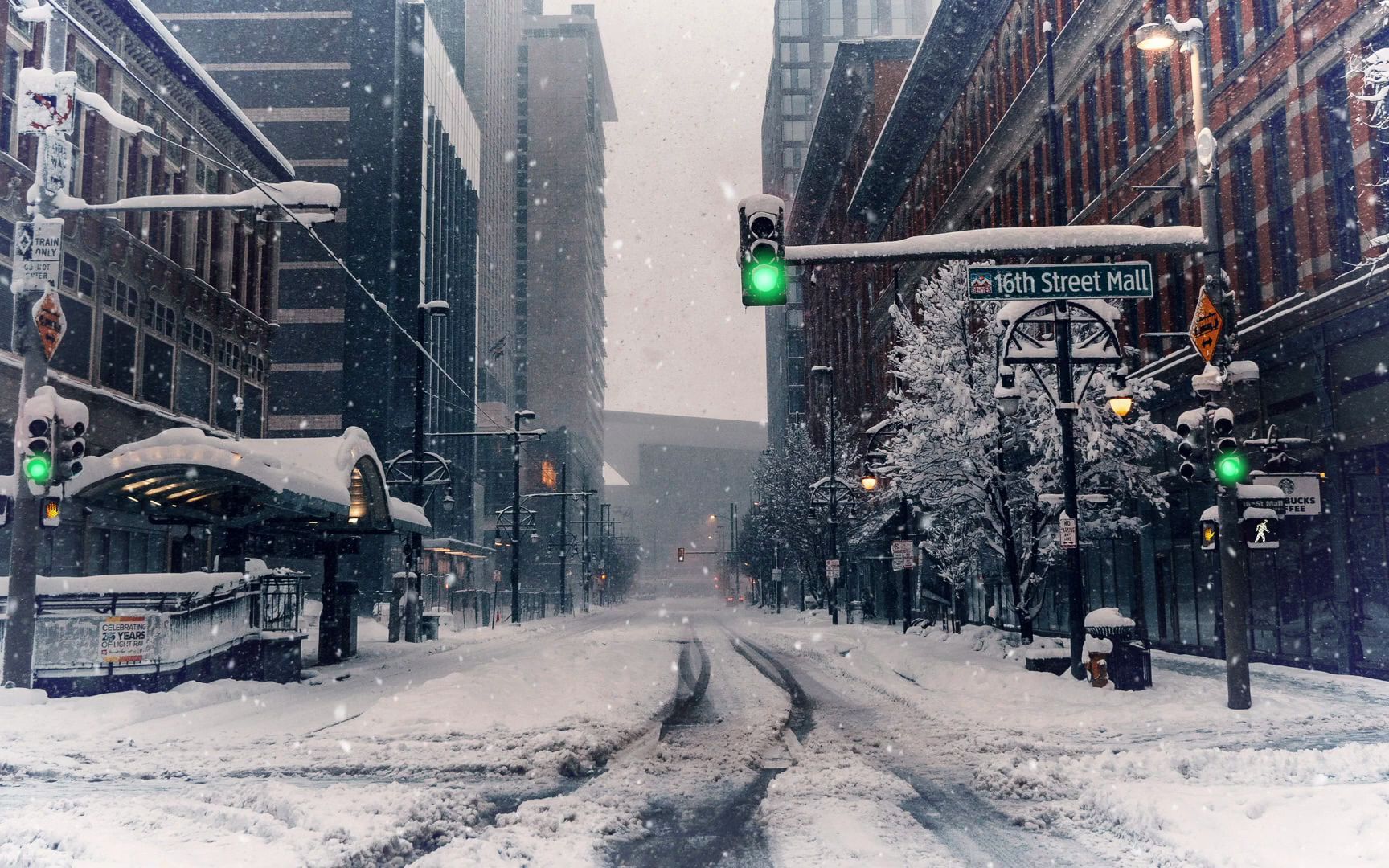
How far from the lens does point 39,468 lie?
49.4 ft

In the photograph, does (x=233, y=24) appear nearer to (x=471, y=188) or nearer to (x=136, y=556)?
(x=471, y=188)

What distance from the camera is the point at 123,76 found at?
109 feet

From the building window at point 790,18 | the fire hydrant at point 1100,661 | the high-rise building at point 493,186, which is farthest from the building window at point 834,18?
the fire hydrant at point 1100,661

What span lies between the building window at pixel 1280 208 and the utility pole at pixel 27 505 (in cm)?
2103

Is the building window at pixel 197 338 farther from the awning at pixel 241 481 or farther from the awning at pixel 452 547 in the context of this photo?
the awning at pixel 241 481

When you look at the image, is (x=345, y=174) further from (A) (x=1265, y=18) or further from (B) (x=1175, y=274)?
(A) (x=1265, y=18)

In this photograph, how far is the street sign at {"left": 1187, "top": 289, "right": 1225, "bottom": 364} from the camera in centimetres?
1414

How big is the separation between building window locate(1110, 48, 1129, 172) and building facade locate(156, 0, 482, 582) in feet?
143

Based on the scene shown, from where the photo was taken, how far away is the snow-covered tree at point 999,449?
72.6 feet

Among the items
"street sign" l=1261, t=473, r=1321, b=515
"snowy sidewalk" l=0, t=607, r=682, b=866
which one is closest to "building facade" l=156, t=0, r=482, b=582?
"snowy sidewalk" l=0, t=607, r=682, b=866

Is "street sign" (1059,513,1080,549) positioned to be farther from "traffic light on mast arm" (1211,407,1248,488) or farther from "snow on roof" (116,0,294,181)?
"snow on roof" (116,0,294,181)

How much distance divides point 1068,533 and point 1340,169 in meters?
8.53

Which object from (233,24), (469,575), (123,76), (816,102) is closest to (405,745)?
(123,76)

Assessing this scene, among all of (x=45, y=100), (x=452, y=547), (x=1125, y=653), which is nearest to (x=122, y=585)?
(x=45, y=100)
